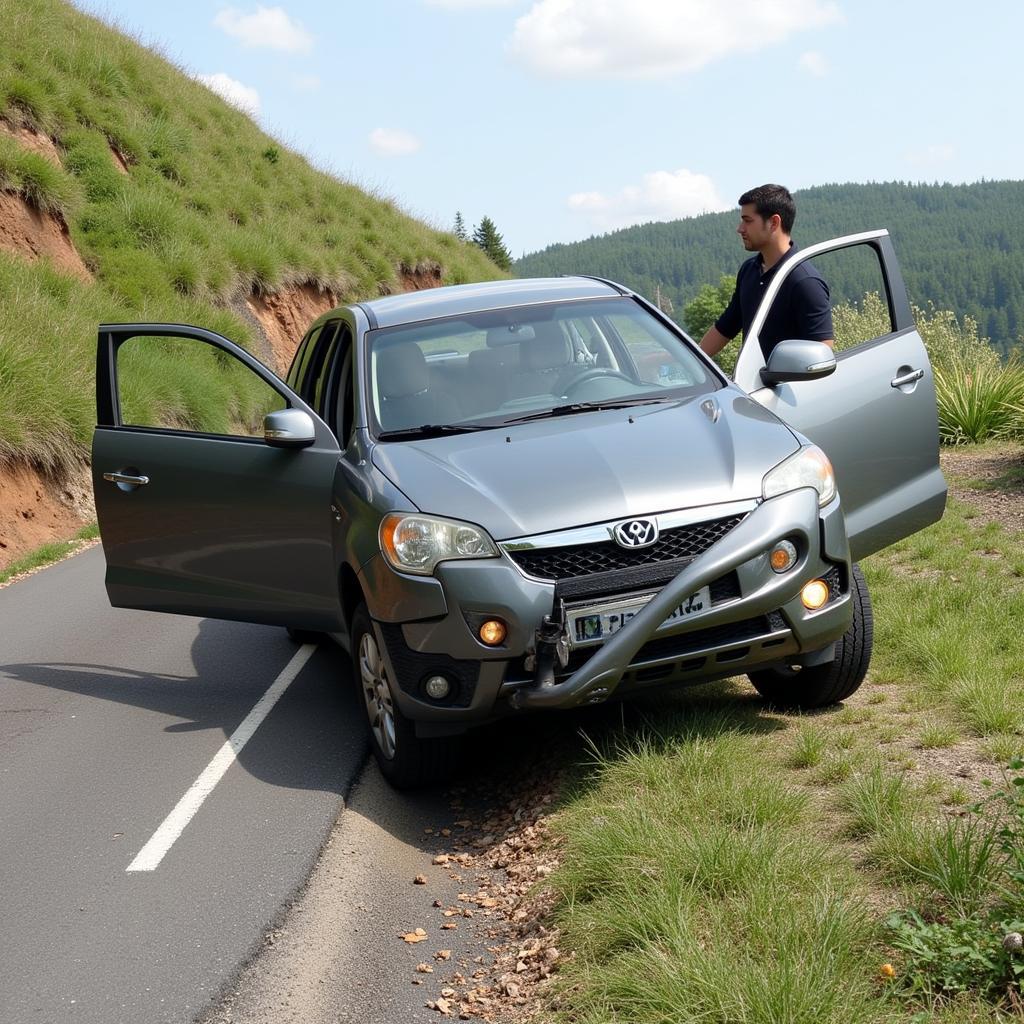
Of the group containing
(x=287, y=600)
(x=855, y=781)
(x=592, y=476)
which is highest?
(x=592, y=476)

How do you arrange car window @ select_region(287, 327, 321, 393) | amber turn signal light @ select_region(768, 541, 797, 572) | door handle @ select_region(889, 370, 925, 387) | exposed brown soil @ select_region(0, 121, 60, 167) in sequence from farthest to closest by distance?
1. exposed brown soil @ select_region(0, 121, 60, 167)
2. car window @ select_region(287, 327, 321, 393)
3. door handle @ select_region(889, 370, 925, 387)
4. amber turn signal light @ select_region(768, 541, 797, 572)

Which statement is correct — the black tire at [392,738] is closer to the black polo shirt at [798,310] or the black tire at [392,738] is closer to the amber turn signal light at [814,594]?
the amber turn signal light at [814,594]

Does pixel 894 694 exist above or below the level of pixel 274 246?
below

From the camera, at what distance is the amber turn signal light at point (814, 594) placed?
5141 mm

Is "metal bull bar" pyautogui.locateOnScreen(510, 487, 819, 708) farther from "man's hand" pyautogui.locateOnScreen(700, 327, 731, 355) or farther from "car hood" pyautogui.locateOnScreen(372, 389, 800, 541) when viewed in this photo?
"man's hand" pyautogui.locateOnScreen(700, 327, 731, 355)

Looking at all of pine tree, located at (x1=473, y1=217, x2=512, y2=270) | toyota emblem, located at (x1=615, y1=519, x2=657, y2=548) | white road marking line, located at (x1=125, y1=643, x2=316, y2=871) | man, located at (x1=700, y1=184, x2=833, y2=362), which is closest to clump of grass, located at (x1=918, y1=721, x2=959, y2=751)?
toyota emblem, located at (x1=615, y1=519, x2=657, y2=548)

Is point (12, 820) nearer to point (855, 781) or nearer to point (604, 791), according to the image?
point (604, 791)

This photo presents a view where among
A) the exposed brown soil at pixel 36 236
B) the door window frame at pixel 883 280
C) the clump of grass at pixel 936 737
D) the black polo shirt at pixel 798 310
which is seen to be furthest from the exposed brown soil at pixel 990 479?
the exposed brown soil at pixel 36 236

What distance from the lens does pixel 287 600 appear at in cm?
641

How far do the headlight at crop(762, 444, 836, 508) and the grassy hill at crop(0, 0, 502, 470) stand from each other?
10.7 meters

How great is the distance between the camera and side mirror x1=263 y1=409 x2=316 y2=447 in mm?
6094

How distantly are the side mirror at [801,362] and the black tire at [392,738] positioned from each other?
82.7 inches

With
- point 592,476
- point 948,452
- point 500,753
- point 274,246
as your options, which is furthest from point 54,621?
point 274,246

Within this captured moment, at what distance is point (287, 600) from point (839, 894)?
3439 millimetres
